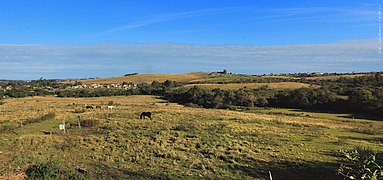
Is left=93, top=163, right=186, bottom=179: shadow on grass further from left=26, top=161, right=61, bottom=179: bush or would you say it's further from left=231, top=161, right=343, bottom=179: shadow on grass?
left=231, top=161, right=343, bottom=179: shadow on grass

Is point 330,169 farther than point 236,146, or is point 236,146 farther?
point 236,146

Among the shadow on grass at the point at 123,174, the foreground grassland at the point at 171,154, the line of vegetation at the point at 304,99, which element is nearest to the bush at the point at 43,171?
the foreground grassland at the point at 171,154

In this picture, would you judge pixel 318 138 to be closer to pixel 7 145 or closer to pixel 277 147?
pixel 277 147

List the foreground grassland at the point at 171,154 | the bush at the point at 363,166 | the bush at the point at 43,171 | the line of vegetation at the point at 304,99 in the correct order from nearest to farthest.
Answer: the bush at the point at 363,166 → the bush at the point at 43,171 → the foreground grassland at the point at 171,154 → the line of vegetation at the point at 304,99


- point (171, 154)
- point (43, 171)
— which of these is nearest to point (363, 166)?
point (43, 171)

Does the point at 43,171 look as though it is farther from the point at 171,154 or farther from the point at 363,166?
the point at 363,166

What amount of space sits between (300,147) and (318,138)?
553cm

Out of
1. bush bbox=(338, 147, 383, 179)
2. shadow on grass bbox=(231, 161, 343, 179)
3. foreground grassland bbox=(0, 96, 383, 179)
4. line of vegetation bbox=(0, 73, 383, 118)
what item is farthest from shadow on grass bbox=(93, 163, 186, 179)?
line of vegetation bbox=(0, 73, 383, 118)

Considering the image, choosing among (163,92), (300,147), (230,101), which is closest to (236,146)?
(300,147)

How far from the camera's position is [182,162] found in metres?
16.5

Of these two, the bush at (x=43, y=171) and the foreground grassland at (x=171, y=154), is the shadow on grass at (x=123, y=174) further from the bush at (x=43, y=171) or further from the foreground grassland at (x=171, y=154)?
the bush at (x=43, y=171)

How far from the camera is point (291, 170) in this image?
15.7m

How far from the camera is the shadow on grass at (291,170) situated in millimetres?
14852

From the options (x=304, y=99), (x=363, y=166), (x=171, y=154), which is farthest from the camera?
(x=304, y=99)
